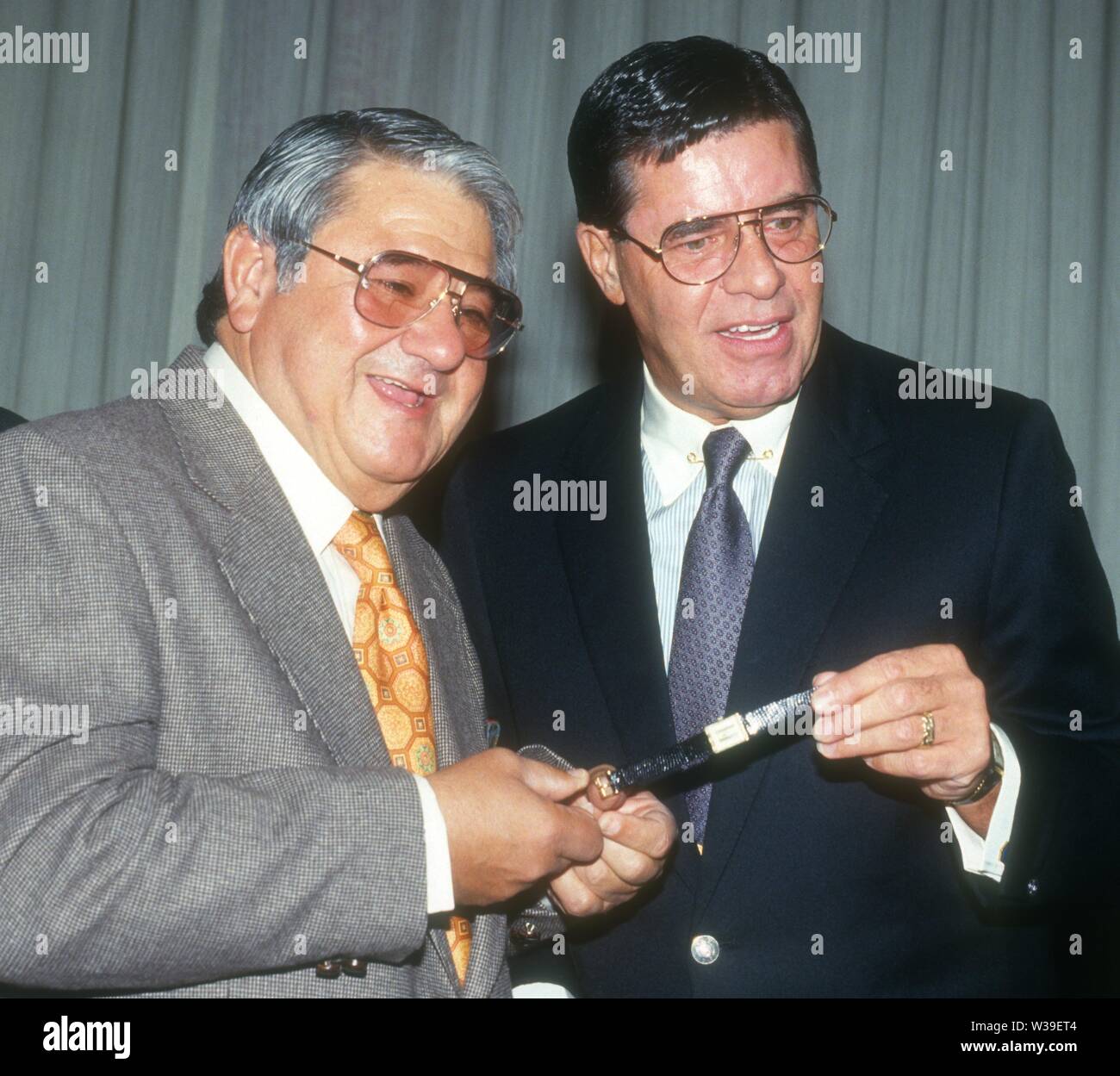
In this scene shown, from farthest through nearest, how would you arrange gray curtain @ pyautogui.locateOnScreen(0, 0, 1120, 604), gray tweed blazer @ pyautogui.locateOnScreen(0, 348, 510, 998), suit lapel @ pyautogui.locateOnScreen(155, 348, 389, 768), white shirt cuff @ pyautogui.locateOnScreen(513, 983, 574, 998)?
gray curtain @ pyautogui.locateOnScreen(0, 0, 1120, 604) < white shirt cuff @ pyautogui.locateOnScreen(513, 983, 574, 998) < suit lapel @ pyautogui.locateOnScreen(155, 348, 389, 768) < gray tweed blazer @ pyautogui.locateOnScreen(0, 348, 510, 998)

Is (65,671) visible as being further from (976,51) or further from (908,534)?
(976,51)

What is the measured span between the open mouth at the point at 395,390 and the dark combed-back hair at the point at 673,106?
46 centimetres

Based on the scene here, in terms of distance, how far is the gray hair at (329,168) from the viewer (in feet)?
4.50

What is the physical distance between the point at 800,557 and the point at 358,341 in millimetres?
548

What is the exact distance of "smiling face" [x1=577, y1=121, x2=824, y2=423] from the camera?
153 centimetres

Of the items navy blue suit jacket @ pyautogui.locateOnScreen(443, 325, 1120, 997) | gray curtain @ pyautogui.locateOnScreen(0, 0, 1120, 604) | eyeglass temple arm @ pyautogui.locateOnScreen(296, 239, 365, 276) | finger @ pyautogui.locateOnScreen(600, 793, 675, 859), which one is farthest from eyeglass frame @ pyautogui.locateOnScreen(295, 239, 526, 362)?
gray curtain @ pyautogui.locateOnScreen(0, 0, 1120, 604)

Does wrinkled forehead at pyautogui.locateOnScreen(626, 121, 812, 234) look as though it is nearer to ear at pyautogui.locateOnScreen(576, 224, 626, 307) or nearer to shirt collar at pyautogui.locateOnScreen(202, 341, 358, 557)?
ear at pyautogui.locateOnScreen(576, 224, 626, 307)

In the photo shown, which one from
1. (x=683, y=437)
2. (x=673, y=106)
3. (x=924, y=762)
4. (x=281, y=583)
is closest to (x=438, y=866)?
(x=281, y=583)

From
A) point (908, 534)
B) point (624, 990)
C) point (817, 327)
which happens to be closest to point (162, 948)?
point (624, 990)

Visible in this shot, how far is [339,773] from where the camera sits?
1.06 m

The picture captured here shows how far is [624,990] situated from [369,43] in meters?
1.87

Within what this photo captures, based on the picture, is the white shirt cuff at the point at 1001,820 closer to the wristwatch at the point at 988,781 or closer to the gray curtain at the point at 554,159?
the wristwatch at the point at 988,781

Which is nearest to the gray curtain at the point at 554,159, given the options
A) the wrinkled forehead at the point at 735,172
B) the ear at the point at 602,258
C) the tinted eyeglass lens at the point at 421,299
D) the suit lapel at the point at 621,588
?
the ear at the point at 602,258

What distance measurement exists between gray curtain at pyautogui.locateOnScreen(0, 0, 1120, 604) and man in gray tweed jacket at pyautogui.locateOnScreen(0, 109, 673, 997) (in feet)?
3.48
